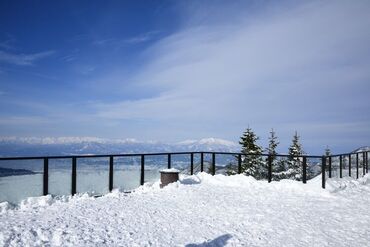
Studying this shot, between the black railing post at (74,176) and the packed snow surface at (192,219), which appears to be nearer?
the packed snow surface at (192,219)

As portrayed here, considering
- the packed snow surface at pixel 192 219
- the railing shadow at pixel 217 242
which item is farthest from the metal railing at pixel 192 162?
the railing shadow at pixel 217 242

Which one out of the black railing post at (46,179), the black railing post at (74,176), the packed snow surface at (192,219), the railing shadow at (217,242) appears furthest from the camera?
the black railing post at (74,176)

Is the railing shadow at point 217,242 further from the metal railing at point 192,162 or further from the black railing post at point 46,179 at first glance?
the metal railing at point 192,162

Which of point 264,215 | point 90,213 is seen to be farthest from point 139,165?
point 264,215

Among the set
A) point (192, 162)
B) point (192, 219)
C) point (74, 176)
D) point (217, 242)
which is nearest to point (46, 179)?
point (74, 176)

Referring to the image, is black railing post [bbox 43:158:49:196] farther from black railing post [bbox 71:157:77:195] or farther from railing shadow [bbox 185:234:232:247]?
railing shadow [bbox 185:234:232:247]

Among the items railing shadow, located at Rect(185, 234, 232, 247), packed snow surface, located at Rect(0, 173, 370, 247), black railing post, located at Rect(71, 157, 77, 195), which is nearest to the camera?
railing shadow, located at Rect(185, 234, 232, 247)

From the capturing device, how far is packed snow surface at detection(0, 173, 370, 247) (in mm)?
7113

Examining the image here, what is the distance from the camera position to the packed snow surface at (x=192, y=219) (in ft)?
23.3

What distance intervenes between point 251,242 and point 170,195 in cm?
529

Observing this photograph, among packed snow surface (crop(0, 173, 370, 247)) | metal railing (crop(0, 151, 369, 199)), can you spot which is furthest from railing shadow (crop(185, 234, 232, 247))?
metal railing (crop(0, 151, 369, 199))

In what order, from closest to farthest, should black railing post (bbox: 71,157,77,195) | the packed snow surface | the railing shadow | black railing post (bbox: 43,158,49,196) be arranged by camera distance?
the railing shadow
the packed snow surface
black railing post (bbox: 43,158,49,196)
black railing post (bbox: 71,157,77,195)

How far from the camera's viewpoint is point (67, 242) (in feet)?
21.6

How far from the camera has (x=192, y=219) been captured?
29.4 ft
